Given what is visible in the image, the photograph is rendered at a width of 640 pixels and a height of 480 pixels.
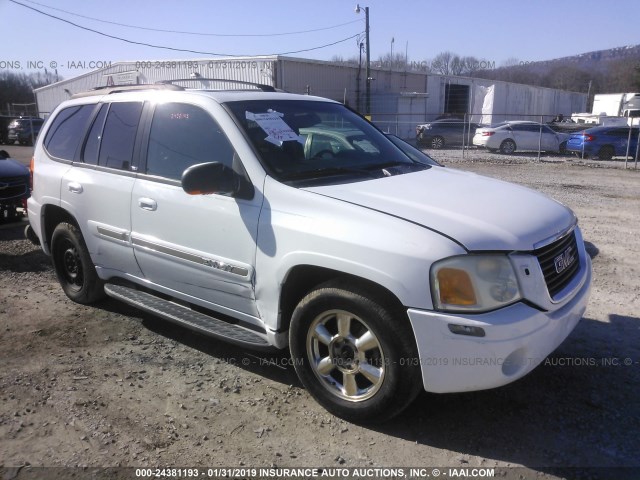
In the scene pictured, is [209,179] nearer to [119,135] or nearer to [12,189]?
[119,135]

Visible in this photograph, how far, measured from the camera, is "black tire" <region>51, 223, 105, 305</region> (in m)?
4.76

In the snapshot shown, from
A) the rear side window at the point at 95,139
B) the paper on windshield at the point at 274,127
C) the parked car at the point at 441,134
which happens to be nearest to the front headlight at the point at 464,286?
the paper on windshield at the point at 274,127

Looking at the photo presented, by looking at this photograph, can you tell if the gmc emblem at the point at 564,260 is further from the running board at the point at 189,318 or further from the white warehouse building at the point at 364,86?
the white warehouse building at the point at 364,86

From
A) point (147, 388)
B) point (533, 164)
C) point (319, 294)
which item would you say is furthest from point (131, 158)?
point (533, 164)

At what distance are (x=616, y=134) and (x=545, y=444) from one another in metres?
20.7

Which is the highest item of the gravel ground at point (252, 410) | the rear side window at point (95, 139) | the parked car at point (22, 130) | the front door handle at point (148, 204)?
the rear side window at point (95, 139)

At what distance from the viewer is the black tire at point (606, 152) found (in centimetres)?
2048

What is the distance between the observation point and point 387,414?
3.00m

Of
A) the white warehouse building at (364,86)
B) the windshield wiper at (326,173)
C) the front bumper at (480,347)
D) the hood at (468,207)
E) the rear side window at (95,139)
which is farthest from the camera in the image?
the white warehouse building at (364,86)

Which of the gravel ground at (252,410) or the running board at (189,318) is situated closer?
the gravel ground at (252,410)

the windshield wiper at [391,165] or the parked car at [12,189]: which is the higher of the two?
the windshield wiper at [391,165]

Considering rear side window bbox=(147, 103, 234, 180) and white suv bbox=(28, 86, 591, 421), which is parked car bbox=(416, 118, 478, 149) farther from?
rear side window bbox=(147, 103, 234, 180)

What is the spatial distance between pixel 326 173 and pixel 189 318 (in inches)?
55.6

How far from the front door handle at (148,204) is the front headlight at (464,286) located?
2152 mm
